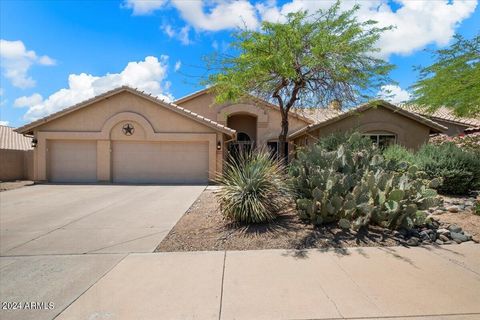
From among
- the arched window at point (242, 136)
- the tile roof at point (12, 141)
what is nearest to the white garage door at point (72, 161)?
the tile roof at point (12, 141)

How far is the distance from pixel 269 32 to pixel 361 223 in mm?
5741

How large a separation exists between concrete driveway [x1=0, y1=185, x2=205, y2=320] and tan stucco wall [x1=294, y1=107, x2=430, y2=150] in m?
9.54

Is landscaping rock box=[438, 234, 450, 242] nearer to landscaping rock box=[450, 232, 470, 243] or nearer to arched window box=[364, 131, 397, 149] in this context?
landscaping rock box=[450, 232, 470, 243]

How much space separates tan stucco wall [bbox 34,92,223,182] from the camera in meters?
16.4

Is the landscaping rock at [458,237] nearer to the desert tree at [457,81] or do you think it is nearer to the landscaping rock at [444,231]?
the landscaping rock at [444,231]

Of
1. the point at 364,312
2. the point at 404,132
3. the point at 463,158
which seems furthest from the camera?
the point at 404,132

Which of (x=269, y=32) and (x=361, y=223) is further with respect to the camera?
(x=269, y=32)

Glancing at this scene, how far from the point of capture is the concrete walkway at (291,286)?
3.50 meters

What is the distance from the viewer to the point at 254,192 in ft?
22.4

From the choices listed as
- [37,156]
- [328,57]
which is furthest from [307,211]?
[37,156]

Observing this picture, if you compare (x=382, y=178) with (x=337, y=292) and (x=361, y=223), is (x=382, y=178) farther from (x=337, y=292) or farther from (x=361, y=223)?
(x=337, y=292)

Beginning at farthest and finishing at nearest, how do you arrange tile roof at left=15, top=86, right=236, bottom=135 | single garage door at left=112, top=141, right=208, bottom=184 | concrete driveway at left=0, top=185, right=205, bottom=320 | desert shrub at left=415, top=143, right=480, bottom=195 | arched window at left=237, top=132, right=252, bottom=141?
arched window at left=237, top=132, right=252, bottom=141, single garage door at left=112, top=141, right=208, bottom=184, tile roof at left=15, top=86, right=236, bottom=135, desert shrub at left=415, top=143, right=480, bottom=195, concrete driveway at left=0, top=185, right=205, bottom=320

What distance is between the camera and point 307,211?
21.1ft

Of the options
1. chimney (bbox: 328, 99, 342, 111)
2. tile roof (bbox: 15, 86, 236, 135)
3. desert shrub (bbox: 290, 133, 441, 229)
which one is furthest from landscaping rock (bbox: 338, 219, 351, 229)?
tile roof (bbox: 15, 86, 236, 135)
